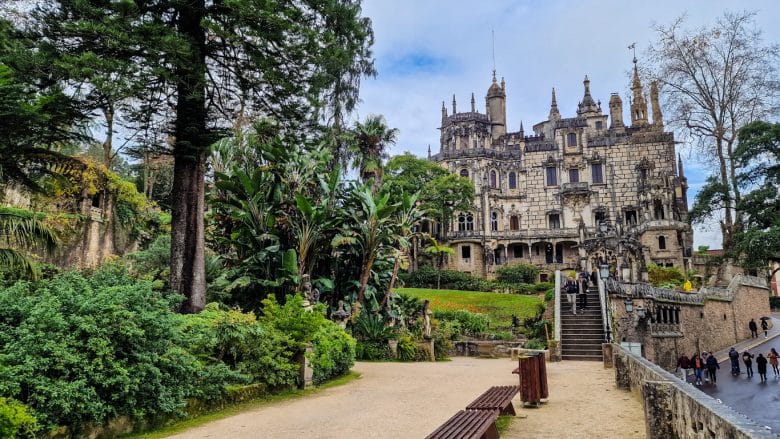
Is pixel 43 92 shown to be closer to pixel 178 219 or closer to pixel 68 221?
pixel 178 219

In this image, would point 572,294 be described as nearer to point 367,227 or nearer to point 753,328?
point 367,227

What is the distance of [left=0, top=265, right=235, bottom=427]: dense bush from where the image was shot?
5.86 meters

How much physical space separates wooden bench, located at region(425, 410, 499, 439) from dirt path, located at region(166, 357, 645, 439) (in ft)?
3.01

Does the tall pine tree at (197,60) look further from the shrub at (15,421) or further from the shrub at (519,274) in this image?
the shrub at (519,274)

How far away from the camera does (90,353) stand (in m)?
6.43

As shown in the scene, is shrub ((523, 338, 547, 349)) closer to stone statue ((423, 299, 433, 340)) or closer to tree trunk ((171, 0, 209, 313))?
stone statue ((423, 299, 433, 340))

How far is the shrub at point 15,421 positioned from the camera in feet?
17.1

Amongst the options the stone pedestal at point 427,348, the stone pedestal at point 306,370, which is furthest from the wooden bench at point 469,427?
the stone pedestal at point 427,348

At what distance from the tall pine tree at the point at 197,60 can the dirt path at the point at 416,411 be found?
458 cm

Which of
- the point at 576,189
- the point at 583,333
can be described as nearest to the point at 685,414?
the point at 583,333

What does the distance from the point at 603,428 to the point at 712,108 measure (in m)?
34.2

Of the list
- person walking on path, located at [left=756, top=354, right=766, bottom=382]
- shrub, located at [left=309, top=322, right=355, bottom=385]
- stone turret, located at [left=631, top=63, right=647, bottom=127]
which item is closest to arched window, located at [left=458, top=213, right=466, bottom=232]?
stone turret, located at [left=631, top=63, right=647, bottom=127]

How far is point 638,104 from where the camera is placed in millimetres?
51719

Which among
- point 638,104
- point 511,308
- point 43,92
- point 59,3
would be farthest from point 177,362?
point 638,104
